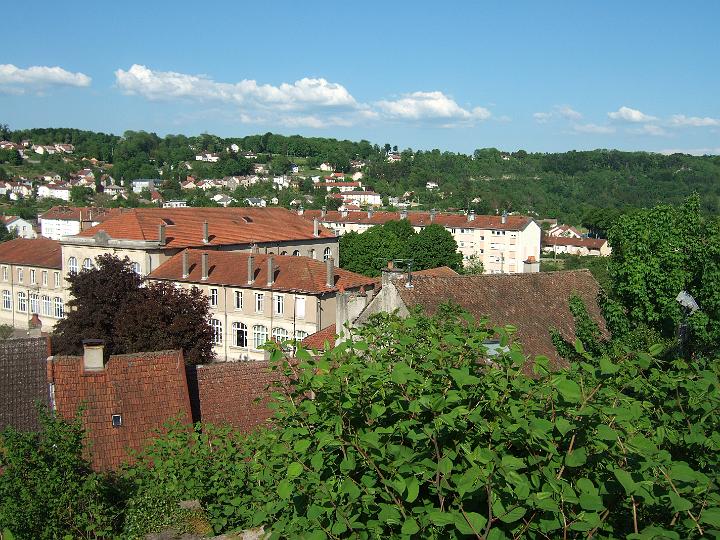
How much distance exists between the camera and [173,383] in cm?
1391

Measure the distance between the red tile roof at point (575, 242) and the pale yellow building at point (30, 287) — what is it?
77018 mm

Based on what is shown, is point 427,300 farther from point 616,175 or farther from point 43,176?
point 43,176

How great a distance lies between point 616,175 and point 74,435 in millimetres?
191461

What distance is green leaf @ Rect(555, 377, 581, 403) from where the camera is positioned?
4.20m

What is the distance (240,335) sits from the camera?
1553 inches

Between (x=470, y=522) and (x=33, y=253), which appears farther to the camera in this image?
(x=33, y=253)

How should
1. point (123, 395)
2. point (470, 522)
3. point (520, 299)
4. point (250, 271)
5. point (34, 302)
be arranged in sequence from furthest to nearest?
point (34, 302)
point (250, 271)
point (520, 299)
point (123, 395)
point (470, 522)

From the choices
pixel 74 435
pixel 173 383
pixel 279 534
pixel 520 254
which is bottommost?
pixel 520 254

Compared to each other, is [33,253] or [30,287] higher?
[33,253]

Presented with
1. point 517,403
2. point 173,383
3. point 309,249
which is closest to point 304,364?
point 517,403

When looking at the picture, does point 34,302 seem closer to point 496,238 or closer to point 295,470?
point 295,470

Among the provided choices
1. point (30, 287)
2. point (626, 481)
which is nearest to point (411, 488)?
Answer: point (626, 481)

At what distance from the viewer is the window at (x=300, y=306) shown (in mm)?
37219

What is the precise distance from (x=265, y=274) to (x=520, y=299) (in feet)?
72.1
